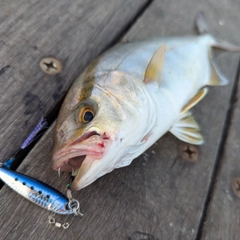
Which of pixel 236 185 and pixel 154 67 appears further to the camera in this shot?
pixel 236 185

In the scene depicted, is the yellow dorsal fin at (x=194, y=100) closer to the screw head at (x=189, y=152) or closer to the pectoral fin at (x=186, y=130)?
the pectoral fin at (x=186, y=130)

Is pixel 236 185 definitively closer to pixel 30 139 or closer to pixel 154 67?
pixel 154 67

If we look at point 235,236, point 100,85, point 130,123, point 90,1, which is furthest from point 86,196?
point 90,1

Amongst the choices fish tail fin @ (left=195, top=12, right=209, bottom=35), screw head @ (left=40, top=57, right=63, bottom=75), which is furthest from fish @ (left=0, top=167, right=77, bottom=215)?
fish tail fin @ (left=195, top=12, right=209, bottom=35)

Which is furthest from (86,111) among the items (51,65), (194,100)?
(194,100)

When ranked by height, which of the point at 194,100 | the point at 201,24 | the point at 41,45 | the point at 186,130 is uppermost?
the point at 41,45

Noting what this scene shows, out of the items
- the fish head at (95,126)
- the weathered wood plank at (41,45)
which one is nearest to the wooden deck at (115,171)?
the weathered wood plank at (41,45)
